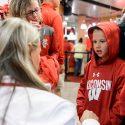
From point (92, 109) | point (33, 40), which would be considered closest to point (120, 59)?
point (92, 109)

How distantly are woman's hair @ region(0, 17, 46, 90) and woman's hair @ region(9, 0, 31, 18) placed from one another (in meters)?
1.38

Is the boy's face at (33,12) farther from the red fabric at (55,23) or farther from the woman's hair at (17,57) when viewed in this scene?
the woman's hair at (17,57)

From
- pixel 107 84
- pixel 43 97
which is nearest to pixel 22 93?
pixel 43 97

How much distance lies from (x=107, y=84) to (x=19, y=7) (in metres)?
0.93

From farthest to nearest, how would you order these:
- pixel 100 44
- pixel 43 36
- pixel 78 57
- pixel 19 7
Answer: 1. pixel 78 57
2. pixel 43 36
3. pixel 19 7
4. pixel 100 44

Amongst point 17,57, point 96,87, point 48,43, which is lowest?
point 96,87

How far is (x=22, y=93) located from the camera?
1.21 meters

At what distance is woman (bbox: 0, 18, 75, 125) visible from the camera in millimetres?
1177

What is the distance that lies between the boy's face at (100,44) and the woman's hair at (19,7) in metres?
0.62

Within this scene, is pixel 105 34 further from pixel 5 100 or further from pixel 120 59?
pixel 5 100

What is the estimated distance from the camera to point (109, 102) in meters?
2.20

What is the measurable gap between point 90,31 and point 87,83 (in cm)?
38

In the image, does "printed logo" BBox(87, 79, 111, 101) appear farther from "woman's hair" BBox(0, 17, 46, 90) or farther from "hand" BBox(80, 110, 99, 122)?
"woman's hair" BBox(0, 17, 46, 90)

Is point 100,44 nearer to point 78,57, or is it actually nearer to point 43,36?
point 43,36
